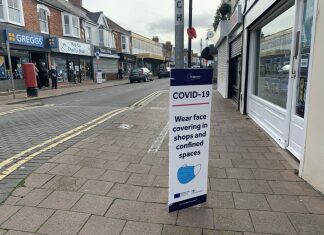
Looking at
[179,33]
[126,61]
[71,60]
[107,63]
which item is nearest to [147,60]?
[126,61]

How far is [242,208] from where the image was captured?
3266 mm

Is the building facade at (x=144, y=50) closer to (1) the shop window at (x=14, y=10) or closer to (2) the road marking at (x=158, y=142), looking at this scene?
(1) the shop window at (x=14, y=10)

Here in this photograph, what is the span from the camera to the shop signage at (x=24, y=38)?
17.0 m

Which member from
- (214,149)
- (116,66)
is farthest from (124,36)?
(214,149)

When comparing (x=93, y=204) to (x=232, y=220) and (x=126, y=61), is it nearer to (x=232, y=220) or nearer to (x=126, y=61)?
(x=232, y=220)

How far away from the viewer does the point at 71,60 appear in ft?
84.6

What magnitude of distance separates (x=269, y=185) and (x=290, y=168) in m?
0.81

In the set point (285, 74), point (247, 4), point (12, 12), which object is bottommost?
point (285, 74)

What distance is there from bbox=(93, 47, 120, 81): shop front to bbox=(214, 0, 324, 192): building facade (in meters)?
24.6

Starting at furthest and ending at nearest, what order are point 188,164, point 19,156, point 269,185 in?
point 19,156, point 269,185, point 188,164

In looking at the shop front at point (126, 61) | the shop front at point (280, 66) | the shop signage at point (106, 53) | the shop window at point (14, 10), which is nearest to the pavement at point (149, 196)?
the shop front at point (280, 66)

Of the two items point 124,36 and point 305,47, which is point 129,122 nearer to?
point 305,47

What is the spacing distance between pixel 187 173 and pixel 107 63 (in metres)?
33.4

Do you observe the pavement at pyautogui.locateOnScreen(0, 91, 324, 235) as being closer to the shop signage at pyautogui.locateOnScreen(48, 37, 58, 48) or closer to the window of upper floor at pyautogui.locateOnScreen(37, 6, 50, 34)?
the shop signage at pyautogui.locateOnScreen(48, 37, 58, 48)
